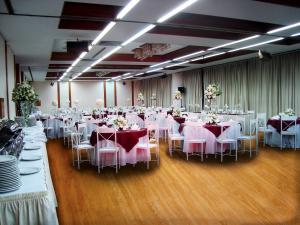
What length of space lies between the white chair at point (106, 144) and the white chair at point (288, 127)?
4897mm

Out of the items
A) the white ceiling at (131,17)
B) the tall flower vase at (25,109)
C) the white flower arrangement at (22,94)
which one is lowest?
the tall flower vase at (25,109)

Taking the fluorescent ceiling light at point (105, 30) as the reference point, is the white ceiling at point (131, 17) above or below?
above

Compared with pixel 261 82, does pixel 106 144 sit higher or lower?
lower

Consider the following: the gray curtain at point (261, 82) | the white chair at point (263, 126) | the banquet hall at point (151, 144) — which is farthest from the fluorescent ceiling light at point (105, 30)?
the gray curtain at point (261, 82)

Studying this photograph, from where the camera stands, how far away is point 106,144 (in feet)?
21.3

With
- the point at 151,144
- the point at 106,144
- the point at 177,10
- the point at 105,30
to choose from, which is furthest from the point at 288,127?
the point at 105,30

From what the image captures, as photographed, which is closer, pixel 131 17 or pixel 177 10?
pixel 177 10

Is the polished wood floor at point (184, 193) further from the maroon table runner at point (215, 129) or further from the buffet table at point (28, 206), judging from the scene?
the buffet table at point (28, 206)

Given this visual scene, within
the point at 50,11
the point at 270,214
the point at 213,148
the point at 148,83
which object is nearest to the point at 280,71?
the point at 213,148

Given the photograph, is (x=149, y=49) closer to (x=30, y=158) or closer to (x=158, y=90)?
(x=30, y=158)

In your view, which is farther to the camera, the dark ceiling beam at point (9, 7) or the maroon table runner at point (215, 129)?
the maroon table runner at point (215, 129)

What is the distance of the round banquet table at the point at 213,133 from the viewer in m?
7.12

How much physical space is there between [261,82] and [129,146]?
285 inches

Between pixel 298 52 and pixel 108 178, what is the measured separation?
25.6 feet
